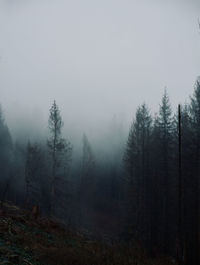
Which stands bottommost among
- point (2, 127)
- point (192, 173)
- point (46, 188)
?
point (46, 188)

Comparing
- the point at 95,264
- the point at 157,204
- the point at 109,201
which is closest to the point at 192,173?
the point at 157,204

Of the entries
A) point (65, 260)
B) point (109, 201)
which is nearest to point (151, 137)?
point (65, 260)

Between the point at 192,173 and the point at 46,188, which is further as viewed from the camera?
the point at 46,188

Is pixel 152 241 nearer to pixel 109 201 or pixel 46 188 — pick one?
pixel 46 188

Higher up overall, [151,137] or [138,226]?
[151,137]

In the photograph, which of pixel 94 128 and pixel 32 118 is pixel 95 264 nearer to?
pixel 94 128

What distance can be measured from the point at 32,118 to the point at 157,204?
53.1 metres

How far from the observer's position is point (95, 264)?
6.45 m

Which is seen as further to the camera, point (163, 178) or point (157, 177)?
point (157, 177)

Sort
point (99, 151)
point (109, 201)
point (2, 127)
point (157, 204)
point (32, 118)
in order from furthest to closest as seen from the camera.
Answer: point (32, 118) < point (99, 151) < point (109, 201) < point (2, 127) < point (157, 204)

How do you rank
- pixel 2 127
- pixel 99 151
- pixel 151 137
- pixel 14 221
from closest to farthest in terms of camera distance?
1. pixel 14 221
2. pixel 151 137
3. pixel 2 127
4. pixel 99 151

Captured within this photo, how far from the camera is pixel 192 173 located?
1638cm

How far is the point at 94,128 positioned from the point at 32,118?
64.1 feet

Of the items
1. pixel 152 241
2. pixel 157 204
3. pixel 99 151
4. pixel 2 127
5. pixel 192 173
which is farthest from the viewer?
pixel 99 151
